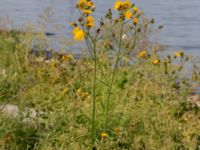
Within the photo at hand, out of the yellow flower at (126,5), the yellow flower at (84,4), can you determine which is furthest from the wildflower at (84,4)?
the yellow flower at (126,5)

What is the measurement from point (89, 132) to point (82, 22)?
79 centimetres

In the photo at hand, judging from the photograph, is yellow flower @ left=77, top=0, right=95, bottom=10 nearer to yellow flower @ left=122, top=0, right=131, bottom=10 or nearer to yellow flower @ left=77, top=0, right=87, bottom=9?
yellow flower @ left=77, top=0, right=87, bottom=9

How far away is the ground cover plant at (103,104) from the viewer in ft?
13.7

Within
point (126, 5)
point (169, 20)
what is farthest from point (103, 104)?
point (169, 20)

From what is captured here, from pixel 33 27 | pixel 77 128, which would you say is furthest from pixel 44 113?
pixel 33 27

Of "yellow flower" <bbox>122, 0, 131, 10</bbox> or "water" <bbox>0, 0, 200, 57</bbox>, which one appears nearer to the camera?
"yellow flower" <bbox>122, 0, 131, 10</bbox>

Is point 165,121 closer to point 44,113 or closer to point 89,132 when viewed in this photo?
point 89,132

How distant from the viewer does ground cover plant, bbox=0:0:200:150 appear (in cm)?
418

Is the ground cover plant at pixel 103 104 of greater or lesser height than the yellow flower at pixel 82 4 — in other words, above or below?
below

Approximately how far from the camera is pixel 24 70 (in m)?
6.68

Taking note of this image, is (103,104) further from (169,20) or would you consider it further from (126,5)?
(169,20)

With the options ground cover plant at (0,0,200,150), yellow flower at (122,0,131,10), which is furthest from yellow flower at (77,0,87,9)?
yellow flower at (122,0,131,10)

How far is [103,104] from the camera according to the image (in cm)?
483

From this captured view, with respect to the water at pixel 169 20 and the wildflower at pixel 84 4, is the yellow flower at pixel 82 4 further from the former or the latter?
the water at pixel 169 20
